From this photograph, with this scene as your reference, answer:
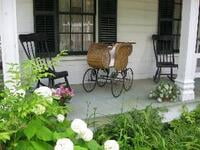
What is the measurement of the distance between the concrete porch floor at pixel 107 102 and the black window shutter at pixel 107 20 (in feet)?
3.26

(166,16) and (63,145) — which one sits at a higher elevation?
(166,16)

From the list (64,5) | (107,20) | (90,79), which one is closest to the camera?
(64,5)

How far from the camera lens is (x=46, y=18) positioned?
5.28 m

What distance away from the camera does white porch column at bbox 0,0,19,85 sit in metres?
3.48

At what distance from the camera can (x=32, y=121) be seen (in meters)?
1.72

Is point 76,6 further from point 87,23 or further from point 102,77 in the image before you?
point 102,77

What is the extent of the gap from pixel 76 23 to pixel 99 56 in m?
1.07

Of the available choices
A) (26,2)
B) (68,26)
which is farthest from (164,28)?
(26,2)

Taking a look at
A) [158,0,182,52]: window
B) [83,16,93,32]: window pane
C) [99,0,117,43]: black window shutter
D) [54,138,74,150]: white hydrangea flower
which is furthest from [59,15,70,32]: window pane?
[54,138,74,150]: white hydrangea flower

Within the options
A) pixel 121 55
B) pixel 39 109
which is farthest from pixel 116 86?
pixel 39 109

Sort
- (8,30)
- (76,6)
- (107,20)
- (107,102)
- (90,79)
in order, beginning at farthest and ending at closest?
(107,20) < (90,79) < (76,6) < (107,102) < (8,30)

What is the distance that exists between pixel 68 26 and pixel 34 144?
4155mm

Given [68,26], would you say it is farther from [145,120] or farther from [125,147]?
[125,147]

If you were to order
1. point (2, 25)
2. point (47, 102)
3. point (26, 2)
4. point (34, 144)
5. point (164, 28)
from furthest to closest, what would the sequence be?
point (164, 28) < point (26, 2) < point (2, 25) < point (47, 102) < point (34, 144)
